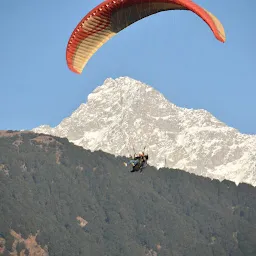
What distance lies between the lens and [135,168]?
5934 cm

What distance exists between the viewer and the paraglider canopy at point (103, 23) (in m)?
56.4

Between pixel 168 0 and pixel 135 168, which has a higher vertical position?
pixel 168 0

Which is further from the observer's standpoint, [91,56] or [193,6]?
[91,56]

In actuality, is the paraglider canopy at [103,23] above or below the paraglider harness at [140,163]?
above

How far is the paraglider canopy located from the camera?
5641 centimetres

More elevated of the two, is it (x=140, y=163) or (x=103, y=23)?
(x=103, y=23)

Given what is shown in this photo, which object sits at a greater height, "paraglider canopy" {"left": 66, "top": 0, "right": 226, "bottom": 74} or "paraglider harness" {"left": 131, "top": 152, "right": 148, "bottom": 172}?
"paraglider canopy" {"left": 66, "top": 0, "right": 226, "bottom": 74}

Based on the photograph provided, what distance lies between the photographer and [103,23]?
58688 millimetres

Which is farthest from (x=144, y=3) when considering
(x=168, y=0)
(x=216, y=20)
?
(x=216, y=20)

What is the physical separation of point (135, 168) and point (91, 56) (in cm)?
913

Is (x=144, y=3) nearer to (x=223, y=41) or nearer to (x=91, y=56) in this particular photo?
(x=91, y=56)

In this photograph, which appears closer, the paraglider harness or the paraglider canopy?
the paraglider canopy

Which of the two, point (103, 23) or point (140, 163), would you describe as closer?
point (103, 23)

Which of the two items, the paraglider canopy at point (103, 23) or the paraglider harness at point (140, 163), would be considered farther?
the paraglider harness at point (140, 163)
